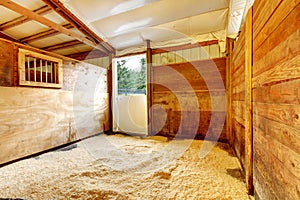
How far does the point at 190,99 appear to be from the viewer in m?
2.99

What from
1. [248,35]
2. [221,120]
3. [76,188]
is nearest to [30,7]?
[76,188]

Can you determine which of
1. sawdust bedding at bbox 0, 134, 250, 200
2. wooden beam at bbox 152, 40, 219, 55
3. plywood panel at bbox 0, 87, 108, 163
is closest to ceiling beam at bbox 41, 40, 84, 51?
plywood panel at bbox 0, 87, 108, 163

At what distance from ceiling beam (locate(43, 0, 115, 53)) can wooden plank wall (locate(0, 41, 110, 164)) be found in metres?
0.62

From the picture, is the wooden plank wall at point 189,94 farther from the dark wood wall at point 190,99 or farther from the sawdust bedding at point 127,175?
the sawdust bedding at point 127,175

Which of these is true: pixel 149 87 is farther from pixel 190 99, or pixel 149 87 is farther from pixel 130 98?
pixel 190 99

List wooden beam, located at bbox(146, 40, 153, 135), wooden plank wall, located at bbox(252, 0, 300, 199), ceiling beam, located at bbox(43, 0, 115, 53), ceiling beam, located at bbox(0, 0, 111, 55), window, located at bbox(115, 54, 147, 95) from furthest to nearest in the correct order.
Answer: window, located at bbox(115, 54, 147, 95)
wooden beam, located at bbox(146, 40, 153, 135)
ceiling beam, located at bbox(43, 0, 115, 53)
ceiling beam, located at bbox(0, 0, 111, 55)
wooden plank wall, located at bbox(252, 0, 300, 199)

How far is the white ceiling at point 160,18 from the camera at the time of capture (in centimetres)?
208

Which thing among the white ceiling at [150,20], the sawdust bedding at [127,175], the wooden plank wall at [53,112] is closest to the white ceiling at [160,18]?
the white ceiling at [150,20]

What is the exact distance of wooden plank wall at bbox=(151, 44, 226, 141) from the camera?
278 cm

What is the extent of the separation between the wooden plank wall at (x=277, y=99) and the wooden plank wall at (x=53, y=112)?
2664 mm

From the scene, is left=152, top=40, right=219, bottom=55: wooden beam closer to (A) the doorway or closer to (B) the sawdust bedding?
(A) the doorway

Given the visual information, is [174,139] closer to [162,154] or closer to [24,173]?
[162,154]

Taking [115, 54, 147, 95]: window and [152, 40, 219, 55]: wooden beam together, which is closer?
[152, 40, 219, 55]: wooden beam

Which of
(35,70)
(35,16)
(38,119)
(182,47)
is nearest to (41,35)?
(35,16)
